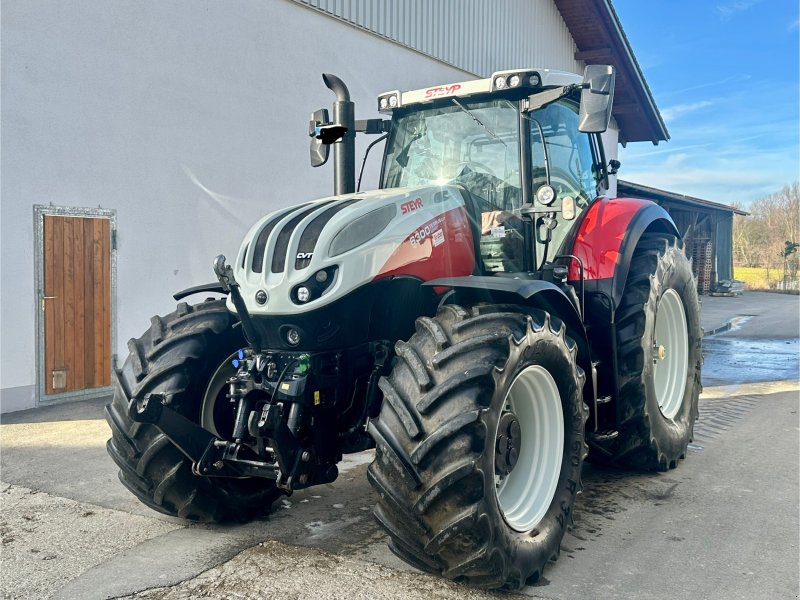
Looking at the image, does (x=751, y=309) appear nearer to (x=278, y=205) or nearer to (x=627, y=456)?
(x=278, y=205)

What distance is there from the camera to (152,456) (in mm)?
3631

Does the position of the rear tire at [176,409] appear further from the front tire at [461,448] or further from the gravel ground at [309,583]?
the front tire at [461,448]

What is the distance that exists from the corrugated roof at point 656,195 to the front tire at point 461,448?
1455cm

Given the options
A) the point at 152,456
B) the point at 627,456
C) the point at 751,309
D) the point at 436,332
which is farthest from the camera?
the point at 751,309

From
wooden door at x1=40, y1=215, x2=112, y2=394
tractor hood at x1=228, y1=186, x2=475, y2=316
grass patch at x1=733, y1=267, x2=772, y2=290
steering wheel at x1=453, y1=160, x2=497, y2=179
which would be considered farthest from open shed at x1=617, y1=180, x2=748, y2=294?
tractor hood at x1=228, y1=186, x2=475, y2=316

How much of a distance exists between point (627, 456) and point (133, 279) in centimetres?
603

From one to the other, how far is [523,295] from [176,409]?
6.06 feet

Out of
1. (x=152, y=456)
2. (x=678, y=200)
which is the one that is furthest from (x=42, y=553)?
(x=678, y=200)

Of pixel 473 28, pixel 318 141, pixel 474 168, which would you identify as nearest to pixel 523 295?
pixel 474 168

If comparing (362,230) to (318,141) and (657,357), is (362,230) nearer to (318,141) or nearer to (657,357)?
(318,141)

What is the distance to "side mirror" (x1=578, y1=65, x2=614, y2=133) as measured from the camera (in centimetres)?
387

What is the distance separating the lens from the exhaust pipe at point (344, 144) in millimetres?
4539

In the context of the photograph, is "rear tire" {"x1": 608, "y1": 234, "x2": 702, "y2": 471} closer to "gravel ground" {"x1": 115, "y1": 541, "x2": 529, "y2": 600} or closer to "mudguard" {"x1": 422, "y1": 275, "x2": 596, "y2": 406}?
"mudguard" {"x1": 422, "y1": 275, "x2": 596, "y2": 406}

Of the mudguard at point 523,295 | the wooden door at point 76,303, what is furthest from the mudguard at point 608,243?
the wooden door at point 76,303
